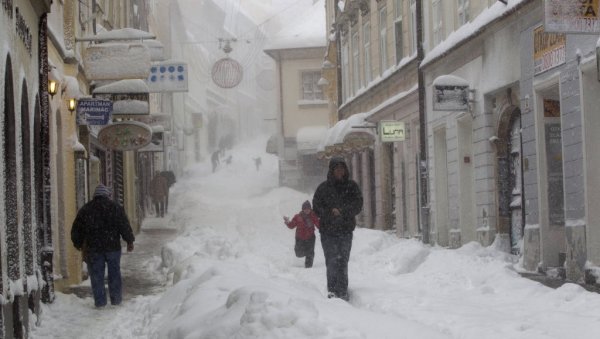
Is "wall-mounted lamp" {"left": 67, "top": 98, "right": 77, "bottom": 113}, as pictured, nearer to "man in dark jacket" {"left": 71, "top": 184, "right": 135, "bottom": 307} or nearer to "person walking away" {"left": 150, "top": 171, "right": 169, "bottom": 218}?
"man in dark jacket" {"left": 71, "top": 184, "right": 135, "bottom": 307}

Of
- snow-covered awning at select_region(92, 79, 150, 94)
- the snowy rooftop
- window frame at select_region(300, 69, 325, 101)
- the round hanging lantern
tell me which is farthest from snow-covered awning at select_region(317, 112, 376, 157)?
the snowy rooftop

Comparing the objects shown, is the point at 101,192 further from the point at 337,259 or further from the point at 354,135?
the point at 354,135

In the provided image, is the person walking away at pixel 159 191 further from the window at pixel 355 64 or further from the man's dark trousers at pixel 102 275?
the man's dark trousers at pixel 102 275

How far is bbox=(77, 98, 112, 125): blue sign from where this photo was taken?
17.0 metres

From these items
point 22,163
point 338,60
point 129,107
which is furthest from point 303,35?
point 22,163

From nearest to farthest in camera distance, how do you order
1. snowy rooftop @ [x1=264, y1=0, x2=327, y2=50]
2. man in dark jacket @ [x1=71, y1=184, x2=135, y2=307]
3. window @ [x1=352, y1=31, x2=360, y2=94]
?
man in dark jacket @ [x1=71, y1=184, x2=135, y2=307]
window @ [x1=352, y1=31, x2=360, y2=94]
snowy rooftop @ [x1=264, y1=0, x2=327, y2=50]

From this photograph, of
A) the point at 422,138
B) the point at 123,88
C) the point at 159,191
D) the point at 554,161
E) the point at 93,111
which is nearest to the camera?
the point at 554,161

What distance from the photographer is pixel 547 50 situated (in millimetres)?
15094

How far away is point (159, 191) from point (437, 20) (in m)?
16.3

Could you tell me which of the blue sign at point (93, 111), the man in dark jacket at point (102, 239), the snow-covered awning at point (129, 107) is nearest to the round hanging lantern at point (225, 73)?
the snow-covered awning at point (129, 107)

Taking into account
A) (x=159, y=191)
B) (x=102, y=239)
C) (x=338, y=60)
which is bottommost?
(x=102, y=239)

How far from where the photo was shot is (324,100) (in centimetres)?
4666

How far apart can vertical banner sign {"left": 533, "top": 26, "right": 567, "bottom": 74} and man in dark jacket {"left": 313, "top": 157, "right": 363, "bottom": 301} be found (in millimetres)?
4040

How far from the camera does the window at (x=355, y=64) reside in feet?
105
